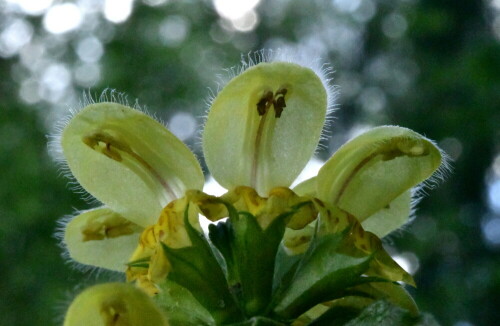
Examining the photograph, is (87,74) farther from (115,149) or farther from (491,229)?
(115,149)

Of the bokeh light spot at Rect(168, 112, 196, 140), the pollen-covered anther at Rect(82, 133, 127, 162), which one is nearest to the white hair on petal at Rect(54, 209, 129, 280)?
the pollen-covered anther at Rect(82, 133, 127, 162)

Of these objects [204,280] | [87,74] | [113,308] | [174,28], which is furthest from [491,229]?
[113,308]

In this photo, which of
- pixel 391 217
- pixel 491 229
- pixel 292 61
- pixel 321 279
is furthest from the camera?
pixel 491 229

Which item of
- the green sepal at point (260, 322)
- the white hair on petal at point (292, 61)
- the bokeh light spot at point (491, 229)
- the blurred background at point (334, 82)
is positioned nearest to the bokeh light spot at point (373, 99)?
the blurred background at point (334, 82)

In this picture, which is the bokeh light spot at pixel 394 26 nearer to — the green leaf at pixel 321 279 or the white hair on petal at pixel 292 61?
the white hair on petal at pixel 292 61

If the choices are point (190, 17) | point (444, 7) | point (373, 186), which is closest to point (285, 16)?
point (190, 17)
